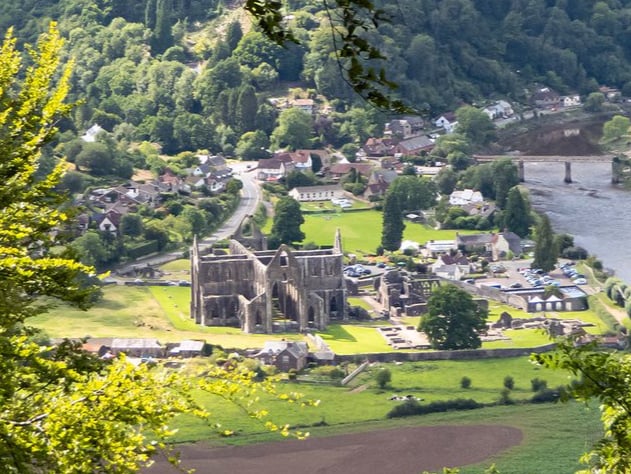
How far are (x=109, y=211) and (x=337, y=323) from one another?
1643 cm

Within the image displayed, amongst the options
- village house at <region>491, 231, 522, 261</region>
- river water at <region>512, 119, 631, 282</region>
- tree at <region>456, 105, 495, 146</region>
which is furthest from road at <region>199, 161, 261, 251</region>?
tree at <region>456, 105, 495, 146</region>

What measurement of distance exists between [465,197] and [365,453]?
34623mm

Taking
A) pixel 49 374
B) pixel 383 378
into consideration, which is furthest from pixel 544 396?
pixel 49 374

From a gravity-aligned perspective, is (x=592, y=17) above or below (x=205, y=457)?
above

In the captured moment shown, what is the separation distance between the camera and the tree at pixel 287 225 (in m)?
64.1

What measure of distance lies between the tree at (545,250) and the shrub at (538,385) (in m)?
14.9

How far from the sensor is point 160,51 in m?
102

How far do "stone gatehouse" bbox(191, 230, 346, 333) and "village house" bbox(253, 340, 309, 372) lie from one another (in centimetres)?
306

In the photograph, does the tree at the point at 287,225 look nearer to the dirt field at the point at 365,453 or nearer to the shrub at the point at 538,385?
the shrub at the point at 538,385

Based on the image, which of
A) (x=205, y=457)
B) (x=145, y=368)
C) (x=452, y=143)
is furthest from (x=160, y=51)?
(x=145, y=368)

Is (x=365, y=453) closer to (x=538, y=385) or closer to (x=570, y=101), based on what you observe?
(x=538, y=385)

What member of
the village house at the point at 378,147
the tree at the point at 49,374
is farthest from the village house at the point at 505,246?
the tree at the point at 49,374

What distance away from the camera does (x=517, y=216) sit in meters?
69.0

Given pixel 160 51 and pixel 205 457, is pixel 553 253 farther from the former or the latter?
Result: pixel 160 51
